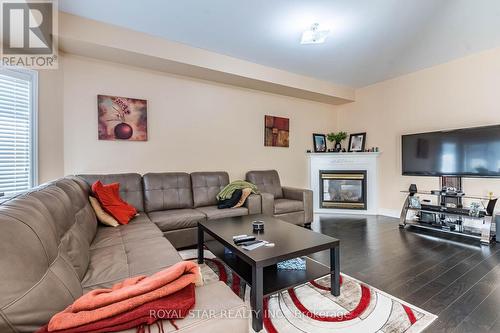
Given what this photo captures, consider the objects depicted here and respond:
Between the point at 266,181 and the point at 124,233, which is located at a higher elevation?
the point at 266,181

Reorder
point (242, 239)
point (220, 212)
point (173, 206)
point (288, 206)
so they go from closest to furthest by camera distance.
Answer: point (242, 239)
point (220, 212)
point (173, 206)
point (288, 206)

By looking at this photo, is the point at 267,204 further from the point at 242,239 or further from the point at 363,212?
the point at 363,212

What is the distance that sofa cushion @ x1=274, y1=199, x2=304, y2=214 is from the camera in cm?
351

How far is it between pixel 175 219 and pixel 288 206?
5.52 feet

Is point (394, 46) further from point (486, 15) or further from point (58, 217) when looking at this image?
point (58, 217)

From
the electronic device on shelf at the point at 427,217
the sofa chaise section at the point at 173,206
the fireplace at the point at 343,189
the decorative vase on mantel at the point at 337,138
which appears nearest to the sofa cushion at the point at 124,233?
the sofa chaise section at the point at 173,206

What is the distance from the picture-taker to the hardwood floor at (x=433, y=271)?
162cm

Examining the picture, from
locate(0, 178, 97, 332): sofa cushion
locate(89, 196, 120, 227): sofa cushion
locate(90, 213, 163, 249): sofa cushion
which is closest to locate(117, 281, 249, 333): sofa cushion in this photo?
locate(0, 178, 97, 332): sofa cushion

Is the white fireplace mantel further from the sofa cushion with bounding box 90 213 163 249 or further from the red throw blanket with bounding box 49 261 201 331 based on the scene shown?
the red throw blanket with bounding box 49 261 201 331

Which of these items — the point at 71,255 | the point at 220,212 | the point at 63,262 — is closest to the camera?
the point at 63,262

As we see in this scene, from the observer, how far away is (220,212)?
9.65 ft

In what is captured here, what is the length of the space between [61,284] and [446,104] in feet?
16.3

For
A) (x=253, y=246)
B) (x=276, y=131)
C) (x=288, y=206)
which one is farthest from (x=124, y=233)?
(x=276, y=131)

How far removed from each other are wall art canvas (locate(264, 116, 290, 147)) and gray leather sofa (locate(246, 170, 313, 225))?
23.3 inches
